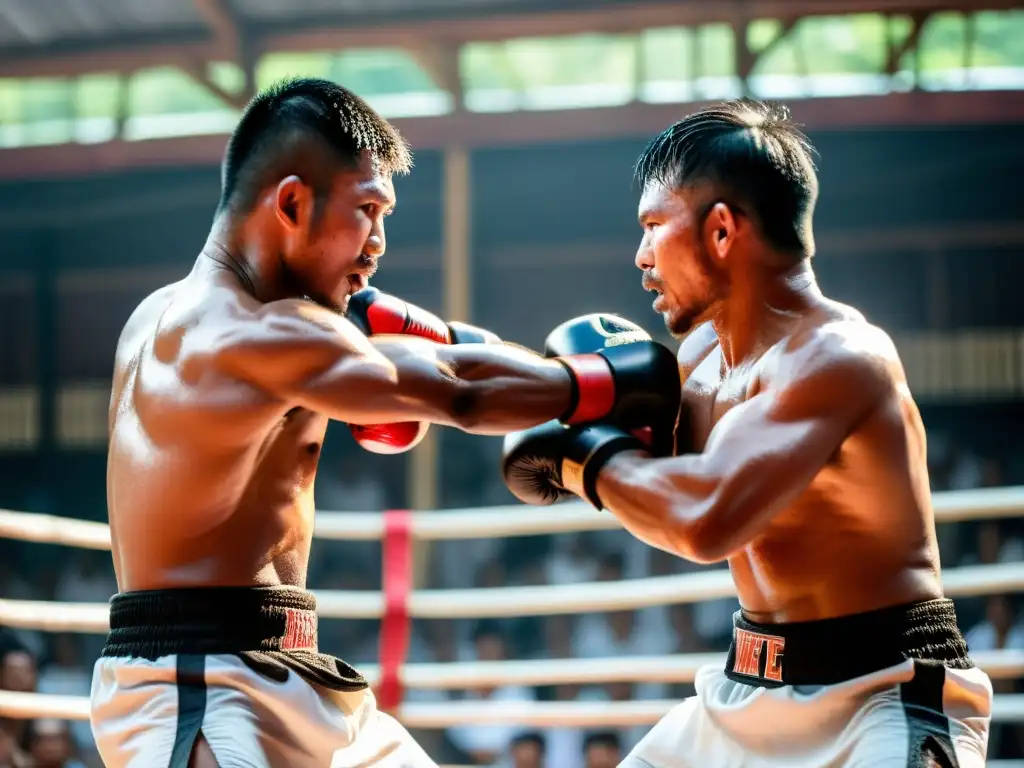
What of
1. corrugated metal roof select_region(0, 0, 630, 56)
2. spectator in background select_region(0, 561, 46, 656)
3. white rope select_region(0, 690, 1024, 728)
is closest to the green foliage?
corrugated metal roof select_region(0, 0, 630, 56)

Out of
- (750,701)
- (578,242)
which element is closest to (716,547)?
(750,701)

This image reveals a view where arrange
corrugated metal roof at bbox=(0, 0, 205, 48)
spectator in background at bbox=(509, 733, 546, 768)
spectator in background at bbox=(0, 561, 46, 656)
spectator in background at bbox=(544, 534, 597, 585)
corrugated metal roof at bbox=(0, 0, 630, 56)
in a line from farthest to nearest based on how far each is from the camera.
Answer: spectator in background at bbox=(0, 561, 46, 656) < corrugated metal roof at bbox=(0, 0, 205, 48) < corrugated metal roof at bbox=(0, 0, 630, 56) < spectator in background at bbox=(544, 534, 597, 585) < spectator in background at bbox=(509, 733, 546, 768)

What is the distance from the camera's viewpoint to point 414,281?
28.7ft

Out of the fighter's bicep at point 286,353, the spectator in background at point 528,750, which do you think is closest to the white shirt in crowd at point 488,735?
the spectator in background at point 528,750

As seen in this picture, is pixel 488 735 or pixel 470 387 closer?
pixel 470 387

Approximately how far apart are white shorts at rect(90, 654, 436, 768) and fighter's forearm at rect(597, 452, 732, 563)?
61 cm

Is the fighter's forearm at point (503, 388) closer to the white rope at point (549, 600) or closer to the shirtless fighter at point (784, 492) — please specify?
the shirtless fighter at point (784, 492)

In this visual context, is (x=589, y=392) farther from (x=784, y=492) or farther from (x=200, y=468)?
(x=200, y=468)

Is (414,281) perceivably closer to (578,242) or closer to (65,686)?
(578,242)

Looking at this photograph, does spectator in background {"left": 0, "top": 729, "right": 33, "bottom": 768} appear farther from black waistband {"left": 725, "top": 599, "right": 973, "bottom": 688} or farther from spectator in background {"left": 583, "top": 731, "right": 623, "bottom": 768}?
black waistband {"left": 725, "top": 599, "right": 973, "bottom": 688}

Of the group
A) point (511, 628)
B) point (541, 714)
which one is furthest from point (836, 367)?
point (511, 628)

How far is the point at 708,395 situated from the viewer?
2.32 m

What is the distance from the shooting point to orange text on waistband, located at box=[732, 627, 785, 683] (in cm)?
203

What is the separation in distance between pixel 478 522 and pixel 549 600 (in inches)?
14.2
